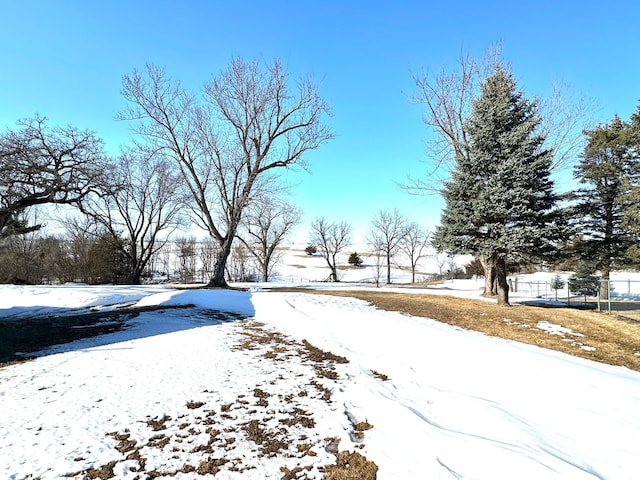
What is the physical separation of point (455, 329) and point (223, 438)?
7.25 meters

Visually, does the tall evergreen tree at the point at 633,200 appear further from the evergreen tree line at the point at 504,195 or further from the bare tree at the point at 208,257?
the bare tree at the point at 208,257

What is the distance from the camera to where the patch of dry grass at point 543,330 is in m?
7.16

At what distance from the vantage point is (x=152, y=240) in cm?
2912

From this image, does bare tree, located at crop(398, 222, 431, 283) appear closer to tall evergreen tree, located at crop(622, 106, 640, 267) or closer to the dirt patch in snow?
tall evergreen tree, located at crop(622, 106, 640, 267)

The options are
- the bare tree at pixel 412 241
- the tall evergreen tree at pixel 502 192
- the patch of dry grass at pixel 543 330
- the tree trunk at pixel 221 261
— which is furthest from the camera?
the bare tree at pixel 412 241

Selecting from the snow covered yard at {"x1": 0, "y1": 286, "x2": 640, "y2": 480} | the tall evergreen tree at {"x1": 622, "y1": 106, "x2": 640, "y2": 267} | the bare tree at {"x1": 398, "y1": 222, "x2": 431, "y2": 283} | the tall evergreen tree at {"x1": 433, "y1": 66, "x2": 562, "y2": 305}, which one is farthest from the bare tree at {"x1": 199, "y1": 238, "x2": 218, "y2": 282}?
the tall evergreen tree at {"x1": 622, "y1": 106, "x2": 640, "y2": 267}

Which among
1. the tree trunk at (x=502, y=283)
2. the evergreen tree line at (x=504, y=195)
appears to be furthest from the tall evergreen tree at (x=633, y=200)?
the tree trunk at (x=502, y=283)

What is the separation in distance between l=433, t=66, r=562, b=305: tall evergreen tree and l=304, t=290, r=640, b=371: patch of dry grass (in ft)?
7.81

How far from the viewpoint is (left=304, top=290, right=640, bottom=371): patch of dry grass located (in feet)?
23.5

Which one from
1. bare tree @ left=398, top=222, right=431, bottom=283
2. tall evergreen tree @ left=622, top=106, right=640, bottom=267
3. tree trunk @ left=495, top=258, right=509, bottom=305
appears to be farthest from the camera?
bare tree @ left=398, top=222, right=431, bottom=283

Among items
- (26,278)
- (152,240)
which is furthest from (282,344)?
(26,278)

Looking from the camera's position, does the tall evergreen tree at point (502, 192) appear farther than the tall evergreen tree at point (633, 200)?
No

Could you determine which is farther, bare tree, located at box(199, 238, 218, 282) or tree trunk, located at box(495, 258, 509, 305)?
bare tree, located at box(199, 238, 218, 282)

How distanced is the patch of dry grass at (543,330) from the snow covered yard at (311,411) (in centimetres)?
147
